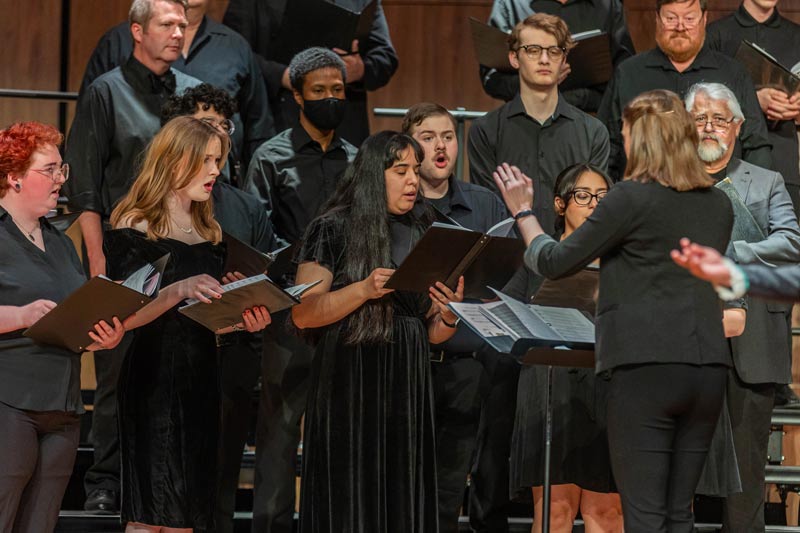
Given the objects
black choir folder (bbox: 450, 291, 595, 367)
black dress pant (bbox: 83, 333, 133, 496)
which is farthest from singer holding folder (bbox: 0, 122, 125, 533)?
black choir folder (bbox: 450, 291, 595, 367)

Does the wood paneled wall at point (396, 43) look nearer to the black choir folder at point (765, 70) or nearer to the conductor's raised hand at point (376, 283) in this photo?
the black choir folder at point (765, 70)

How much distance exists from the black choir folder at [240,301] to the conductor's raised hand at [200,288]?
0.02 metres

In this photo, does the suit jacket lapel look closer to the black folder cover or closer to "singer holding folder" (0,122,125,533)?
the black folder cover

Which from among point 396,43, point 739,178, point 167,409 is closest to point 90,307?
point 167,409

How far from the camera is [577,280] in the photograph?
307cm

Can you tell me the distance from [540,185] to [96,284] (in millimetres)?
1864

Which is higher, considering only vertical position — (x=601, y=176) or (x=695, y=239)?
(x=601, y=176)

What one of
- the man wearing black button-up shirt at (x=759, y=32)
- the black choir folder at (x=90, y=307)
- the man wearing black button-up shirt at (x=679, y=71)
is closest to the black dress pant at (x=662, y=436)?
the black choir folder at (x=90, y=307)

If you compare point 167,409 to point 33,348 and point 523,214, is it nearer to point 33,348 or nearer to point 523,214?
point 33,348

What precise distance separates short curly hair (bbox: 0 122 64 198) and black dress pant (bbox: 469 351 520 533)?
1.56m

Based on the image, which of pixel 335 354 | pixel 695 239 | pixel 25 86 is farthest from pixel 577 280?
pixel 25 86

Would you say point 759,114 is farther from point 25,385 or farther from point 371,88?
point 25,385

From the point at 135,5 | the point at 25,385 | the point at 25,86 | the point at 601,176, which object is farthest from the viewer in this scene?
the point at 25,86

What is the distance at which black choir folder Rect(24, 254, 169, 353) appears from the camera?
2783 mm
